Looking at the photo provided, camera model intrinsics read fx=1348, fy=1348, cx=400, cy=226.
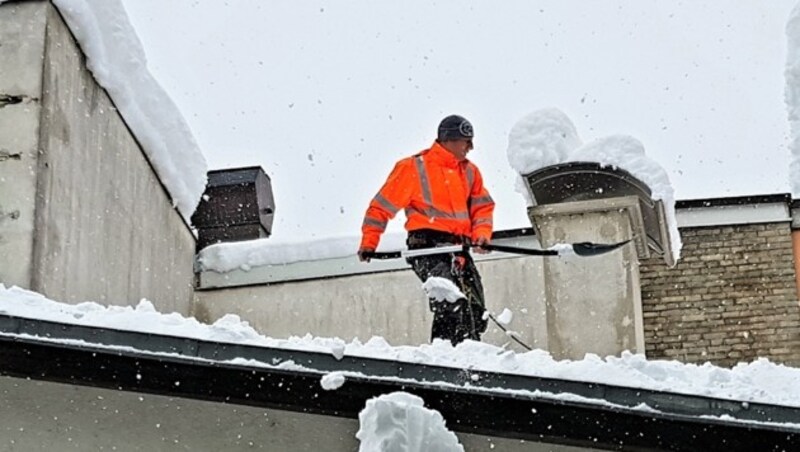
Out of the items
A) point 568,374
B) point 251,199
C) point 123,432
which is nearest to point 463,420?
point 568,374

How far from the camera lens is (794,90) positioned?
1650 centimetres

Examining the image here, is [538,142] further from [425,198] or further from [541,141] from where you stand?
[425,198]

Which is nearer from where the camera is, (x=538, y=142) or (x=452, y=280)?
(x=452, y=280)

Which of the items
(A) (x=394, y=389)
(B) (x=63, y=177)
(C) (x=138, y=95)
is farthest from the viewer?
(C) (x=138, y=95)

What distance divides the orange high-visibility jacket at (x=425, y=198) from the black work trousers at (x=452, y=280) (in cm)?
6

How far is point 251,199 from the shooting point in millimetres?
10609

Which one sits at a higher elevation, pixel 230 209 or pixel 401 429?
pixel 230 209

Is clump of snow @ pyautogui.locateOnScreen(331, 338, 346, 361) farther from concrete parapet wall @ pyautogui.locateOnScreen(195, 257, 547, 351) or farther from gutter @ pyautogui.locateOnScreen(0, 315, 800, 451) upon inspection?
concrete parapet wall @ pyautogui.locateOnScreen(195, 257, 547, 351)

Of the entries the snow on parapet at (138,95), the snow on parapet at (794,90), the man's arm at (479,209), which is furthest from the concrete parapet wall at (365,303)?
the snow on parapet at (794,90)

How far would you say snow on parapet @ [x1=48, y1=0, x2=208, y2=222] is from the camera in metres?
7.94

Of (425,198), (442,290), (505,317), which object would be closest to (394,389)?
(442,290)

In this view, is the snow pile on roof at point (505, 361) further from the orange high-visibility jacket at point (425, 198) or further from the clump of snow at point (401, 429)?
the orange high-visibility jacket at point (425, 198)

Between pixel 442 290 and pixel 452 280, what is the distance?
0.15 metres

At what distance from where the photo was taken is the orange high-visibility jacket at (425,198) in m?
7.24
